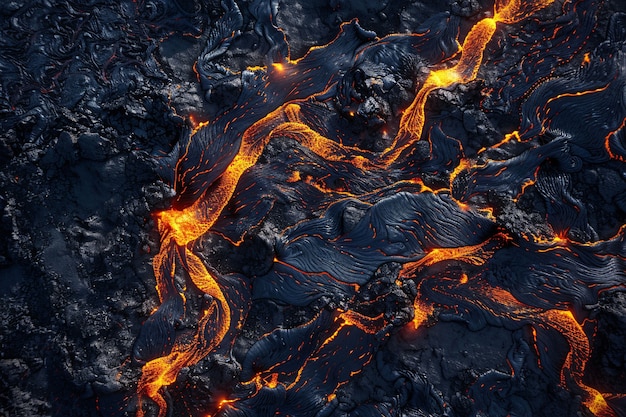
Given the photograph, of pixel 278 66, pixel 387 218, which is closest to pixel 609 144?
pixel 387 218

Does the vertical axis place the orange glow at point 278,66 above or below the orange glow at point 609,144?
above

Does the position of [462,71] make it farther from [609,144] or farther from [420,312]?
[420,312]

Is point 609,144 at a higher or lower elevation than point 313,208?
higher

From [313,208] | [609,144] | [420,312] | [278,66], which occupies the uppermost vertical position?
[278,66]

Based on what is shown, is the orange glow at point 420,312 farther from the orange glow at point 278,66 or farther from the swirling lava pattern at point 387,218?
the orange glow at point 278,66

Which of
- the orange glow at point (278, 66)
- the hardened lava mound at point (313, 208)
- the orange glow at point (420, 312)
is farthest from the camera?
the orange glow at point (278, 66)

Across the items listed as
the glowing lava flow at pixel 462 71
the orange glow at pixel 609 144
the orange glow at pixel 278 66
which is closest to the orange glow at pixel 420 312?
the glowing lava flow at pixel 462 71
